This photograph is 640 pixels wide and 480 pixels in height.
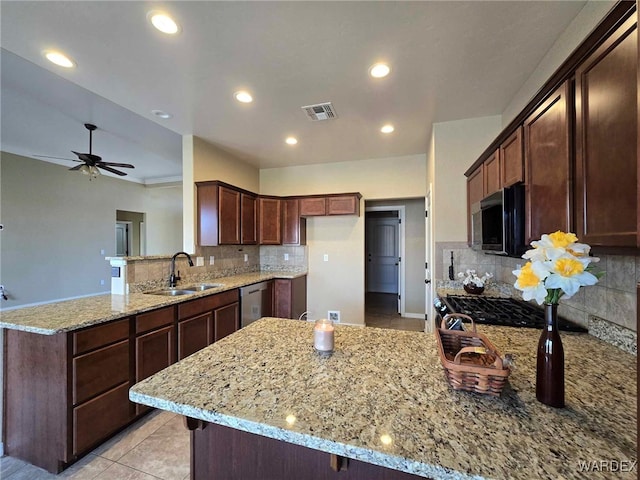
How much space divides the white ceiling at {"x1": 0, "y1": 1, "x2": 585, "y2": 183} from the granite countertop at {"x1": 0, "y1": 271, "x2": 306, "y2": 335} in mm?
1866

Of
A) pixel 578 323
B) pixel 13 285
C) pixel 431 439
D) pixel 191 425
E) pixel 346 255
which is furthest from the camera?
pixel 13 285

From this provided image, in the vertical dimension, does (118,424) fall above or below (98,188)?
below

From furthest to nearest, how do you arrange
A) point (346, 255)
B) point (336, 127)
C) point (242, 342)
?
point (346, 255), point (336, 127), point (242, 342)

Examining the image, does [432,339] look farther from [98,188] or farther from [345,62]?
[98,188]

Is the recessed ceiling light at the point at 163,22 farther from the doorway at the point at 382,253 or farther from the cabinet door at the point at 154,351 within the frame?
the doorway at the point at 382,253

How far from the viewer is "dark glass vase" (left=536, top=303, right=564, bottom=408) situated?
0.78 meters

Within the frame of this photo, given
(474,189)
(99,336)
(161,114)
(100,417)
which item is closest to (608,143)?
(474,189)

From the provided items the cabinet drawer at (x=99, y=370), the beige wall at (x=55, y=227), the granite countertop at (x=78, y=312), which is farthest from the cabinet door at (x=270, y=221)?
the beige wall at (x=55, y=227)

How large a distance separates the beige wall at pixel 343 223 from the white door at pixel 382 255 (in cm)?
341

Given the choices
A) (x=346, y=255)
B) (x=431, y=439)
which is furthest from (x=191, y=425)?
(x=346, y=255)

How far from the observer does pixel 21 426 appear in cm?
176

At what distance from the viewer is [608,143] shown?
0.99 metres

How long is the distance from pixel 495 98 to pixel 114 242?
27.3 ft

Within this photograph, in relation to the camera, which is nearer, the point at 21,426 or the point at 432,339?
the point at 432,339
